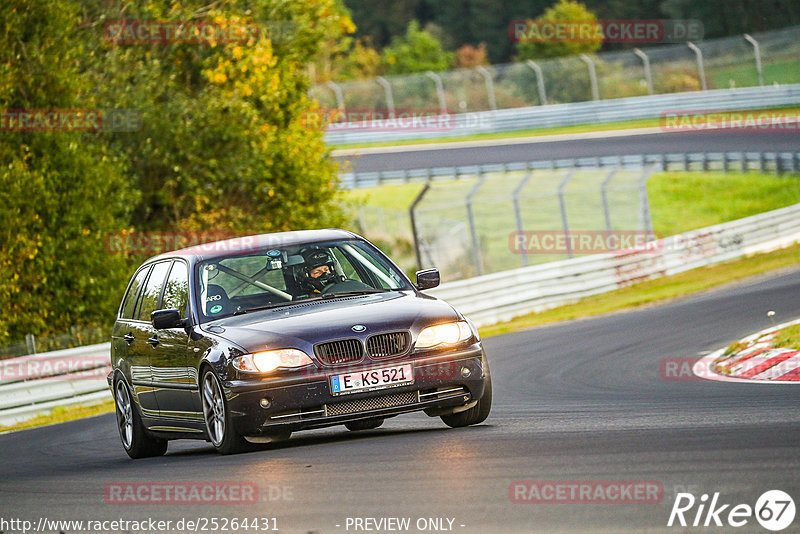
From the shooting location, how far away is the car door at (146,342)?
1000 centimetres

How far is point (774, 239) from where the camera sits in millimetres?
27656

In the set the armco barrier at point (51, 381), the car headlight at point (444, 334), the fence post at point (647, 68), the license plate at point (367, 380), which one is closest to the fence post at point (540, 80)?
the fence post at point (647, 68)

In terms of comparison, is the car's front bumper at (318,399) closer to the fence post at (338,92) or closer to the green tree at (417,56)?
the fence post at (338,92)

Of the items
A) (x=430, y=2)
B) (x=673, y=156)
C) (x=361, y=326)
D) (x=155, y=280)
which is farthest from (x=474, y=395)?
(x=430, y=2)

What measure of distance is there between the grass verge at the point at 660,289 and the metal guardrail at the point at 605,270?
0.18m

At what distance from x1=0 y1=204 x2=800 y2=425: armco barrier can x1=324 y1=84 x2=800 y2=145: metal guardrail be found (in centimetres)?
1574

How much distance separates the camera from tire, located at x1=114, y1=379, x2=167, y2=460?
10383mm

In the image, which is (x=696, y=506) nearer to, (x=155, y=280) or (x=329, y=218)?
(x=155, y=280)

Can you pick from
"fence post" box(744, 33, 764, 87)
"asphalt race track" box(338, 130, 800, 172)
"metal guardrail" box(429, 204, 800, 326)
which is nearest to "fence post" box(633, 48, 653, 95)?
"asphalt race track" box(338, 130, 800, 172)

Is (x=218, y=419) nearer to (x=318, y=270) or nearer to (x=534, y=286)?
(x=318, y=270)

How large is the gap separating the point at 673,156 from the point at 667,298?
1667 centimetres

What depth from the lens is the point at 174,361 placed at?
9469 millimetres

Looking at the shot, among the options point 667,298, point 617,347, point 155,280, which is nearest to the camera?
point 155,280

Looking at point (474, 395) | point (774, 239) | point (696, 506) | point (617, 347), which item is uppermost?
point (696, 506)
